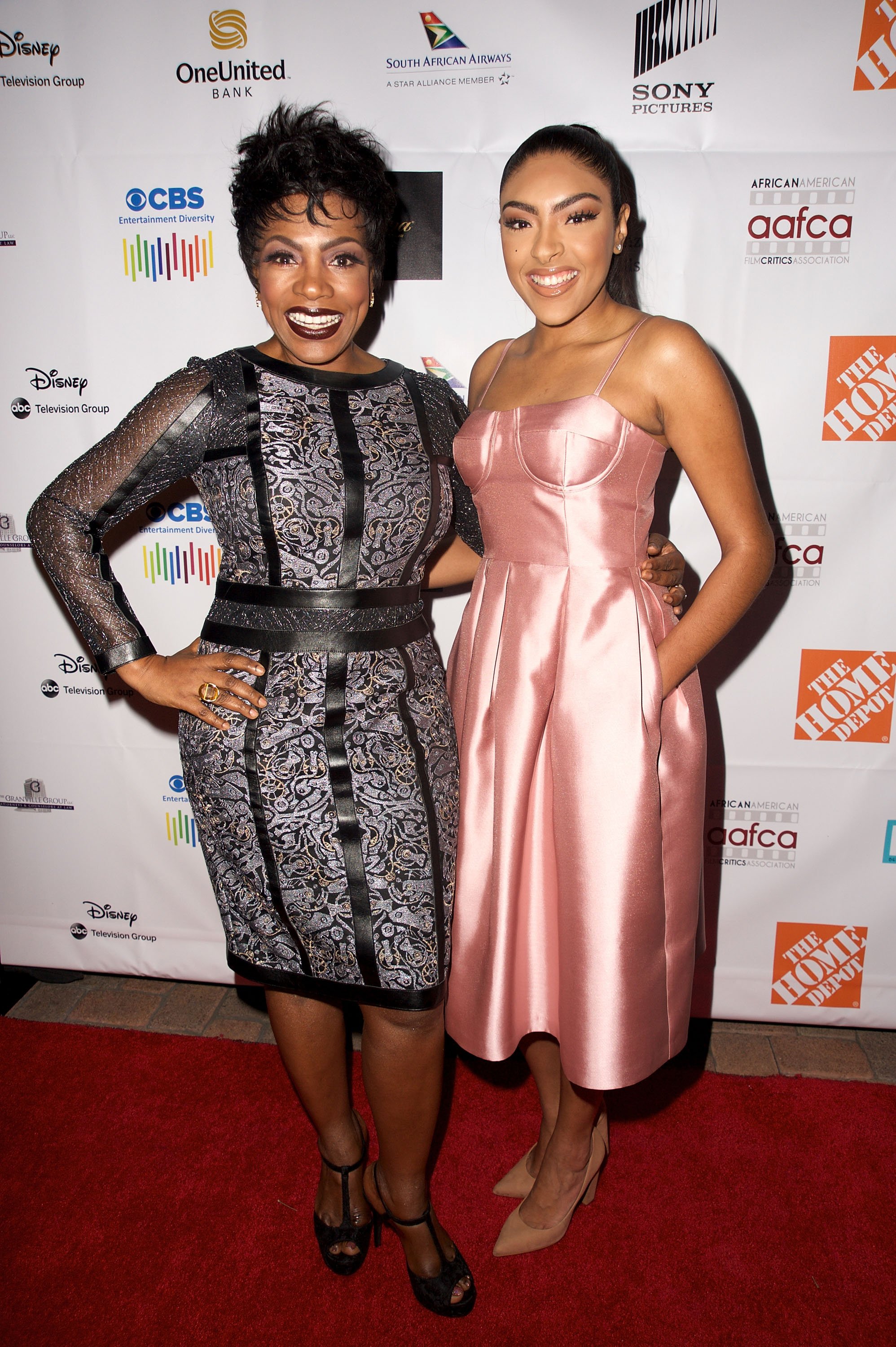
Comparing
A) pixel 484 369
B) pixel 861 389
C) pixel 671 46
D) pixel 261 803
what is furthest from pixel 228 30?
pixel 261 803

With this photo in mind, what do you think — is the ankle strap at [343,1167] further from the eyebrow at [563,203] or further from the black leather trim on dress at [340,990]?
the eyebrow at [563,203]

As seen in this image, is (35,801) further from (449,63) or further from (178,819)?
(449,63)

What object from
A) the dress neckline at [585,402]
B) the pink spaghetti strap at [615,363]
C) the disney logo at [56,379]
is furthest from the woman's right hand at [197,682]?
the disney logo at [56,379]

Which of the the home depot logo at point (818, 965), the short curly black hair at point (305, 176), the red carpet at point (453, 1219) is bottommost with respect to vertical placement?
the red carpet at point (453, 1219)

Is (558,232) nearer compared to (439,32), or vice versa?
(558,232)

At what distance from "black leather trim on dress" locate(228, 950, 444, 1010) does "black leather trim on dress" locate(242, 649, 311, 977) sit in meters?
0.10

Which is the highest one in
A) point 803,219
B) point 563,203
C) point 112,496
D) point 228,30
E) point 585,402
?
point 228,30

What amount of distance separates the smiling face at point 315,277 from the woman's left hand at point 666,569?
2.18 feet

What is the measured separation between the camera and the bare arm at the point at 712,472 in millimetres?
1410

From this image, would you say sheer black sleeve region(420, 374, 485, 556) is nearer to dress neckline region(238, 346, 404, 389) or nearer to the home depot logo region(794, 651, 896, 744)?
dress neckline region(238, 346, 404, 389)

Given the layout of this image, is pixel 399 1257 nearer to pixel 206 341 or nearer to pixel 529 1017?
pixel 529 1017

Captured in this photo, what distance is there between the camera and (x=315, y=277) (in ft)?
4.88

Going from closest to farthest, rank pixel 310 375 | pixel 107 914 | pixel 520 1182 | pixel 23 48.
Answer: pixel 310 375
pixel 520 1182
pixel 23 48
pixel 107 914

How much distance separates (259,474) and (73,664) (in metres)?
1.34
